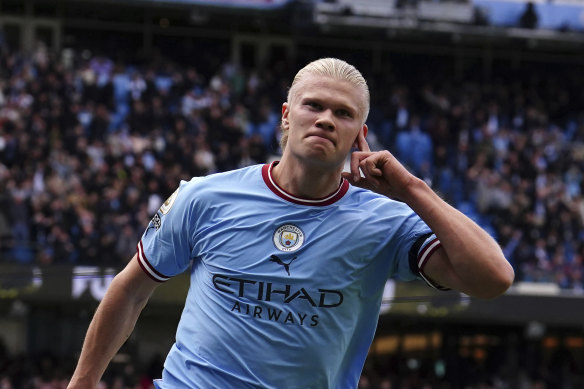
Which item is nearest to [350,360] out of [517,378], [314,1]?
[517,378]

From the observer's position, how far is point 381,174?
3.67 metres

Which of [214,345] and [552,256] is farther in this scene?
[552,256]

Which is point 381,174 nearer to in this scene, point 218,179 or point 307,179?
point 307,179

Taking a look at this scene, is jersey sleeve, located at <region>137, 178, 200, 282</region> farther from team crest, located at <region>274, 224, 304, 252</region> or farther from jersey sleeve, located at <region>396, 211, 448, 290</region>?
jersey sleeve, located at <region>396, 211, 448, 290</region>

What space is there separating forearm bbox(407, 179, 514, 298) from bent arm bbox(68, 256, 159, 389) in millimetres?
1040

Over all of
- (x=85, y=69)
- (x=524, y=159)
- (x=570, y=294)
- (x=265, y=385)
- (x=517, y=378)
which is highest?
(x=265, y=385)

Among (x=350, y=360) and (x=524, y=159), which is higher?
(x=350, y=360)

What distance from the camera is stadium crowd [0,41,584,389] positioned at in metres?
16.8

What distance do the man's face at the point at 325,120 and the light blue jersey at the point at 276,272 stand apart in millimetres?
226

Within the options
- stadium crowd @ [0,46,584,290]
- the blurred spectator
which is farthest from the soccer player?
the blurred spectator

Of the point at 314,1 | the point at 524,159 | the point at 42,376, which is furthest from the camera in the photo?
the point at 314,1

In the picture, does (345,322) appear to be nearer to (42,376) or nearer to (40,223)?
(40,223)

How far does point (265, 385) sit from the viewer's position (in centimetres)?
367

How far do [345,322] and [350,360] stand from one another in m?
0.18
